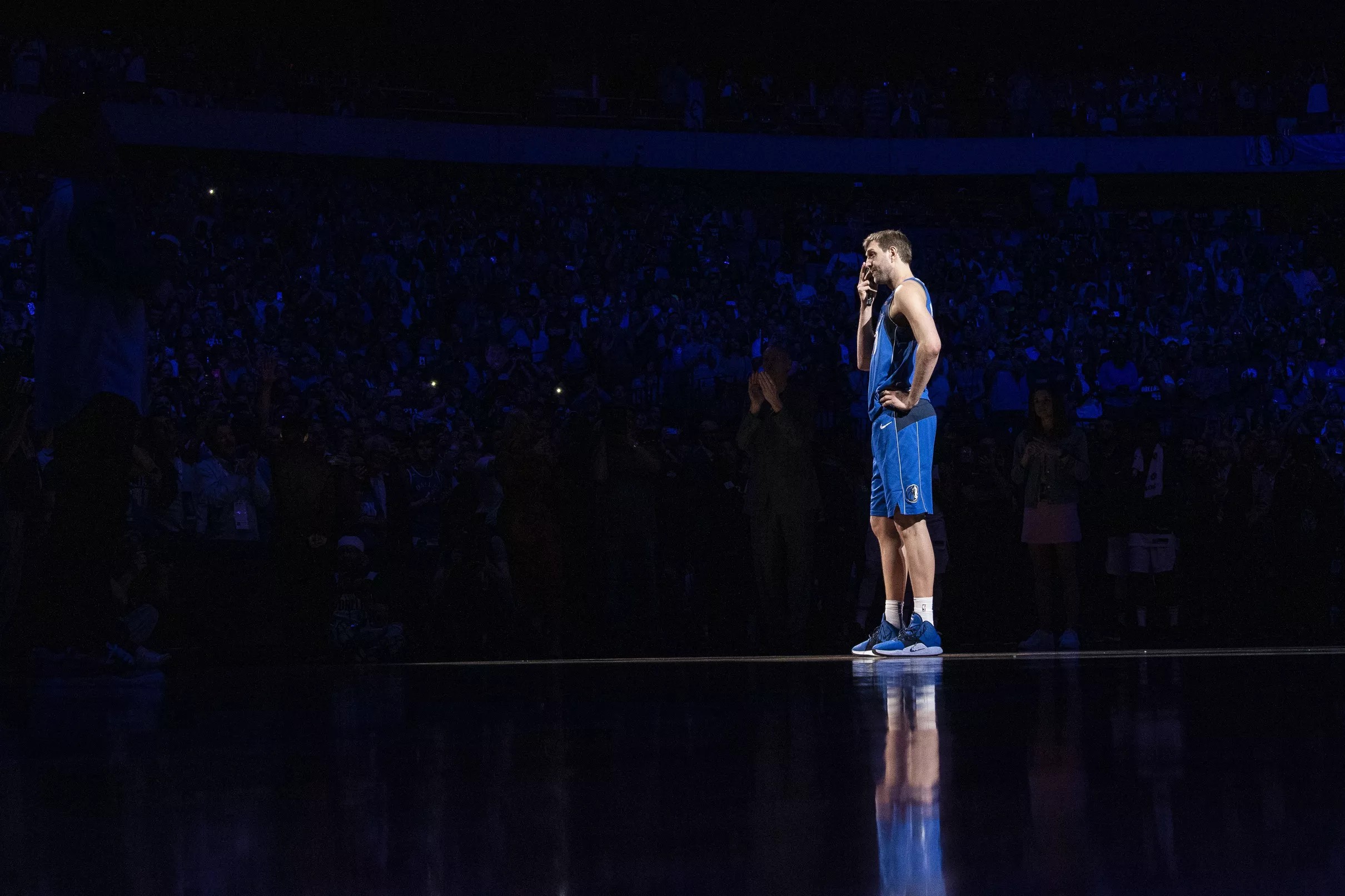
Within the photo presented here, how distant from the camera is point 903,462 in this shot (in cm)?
508

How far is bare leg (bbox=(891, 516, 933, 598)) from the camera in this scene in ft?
16.9

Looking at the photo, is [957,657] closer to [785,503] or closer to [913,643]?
[913,643]

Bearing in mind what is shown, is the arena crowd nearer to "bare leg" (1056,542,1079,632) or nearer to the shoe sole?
"bare leg" (1056,542,1079,632)

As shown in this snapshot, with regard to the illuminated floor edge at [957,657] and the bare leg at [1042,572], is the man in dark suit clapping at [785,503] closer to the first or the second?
the bare leg at [1042,572]

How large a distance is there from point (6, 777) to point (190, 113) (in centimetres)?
1784

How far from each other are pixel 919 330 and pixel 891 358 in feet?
0.81

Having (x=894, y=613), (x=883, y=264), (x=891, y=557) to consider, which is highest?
(x=883, y=264)

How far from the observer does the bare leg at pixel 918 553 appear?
514 centimetres

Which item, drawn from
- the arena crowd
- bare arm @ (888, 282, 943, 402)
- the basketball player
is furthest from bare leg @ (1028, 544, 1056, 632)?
bare arm @ (888, 282, 943, 402)

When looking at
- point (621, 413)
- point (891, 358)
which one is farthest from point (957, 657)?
point (621, 413)

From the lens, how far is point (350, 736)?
2781 mm

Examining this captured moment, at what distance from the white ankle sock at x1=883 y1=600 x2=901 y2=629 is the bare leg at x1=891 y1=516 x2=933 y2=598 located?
92 mm

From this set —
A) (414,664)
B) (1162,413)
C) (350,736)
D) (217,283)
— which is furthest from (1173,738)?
(217,283)

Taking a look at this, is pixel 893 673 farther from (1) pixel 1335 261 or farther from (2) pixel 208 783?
(1) pixel 1335 261
